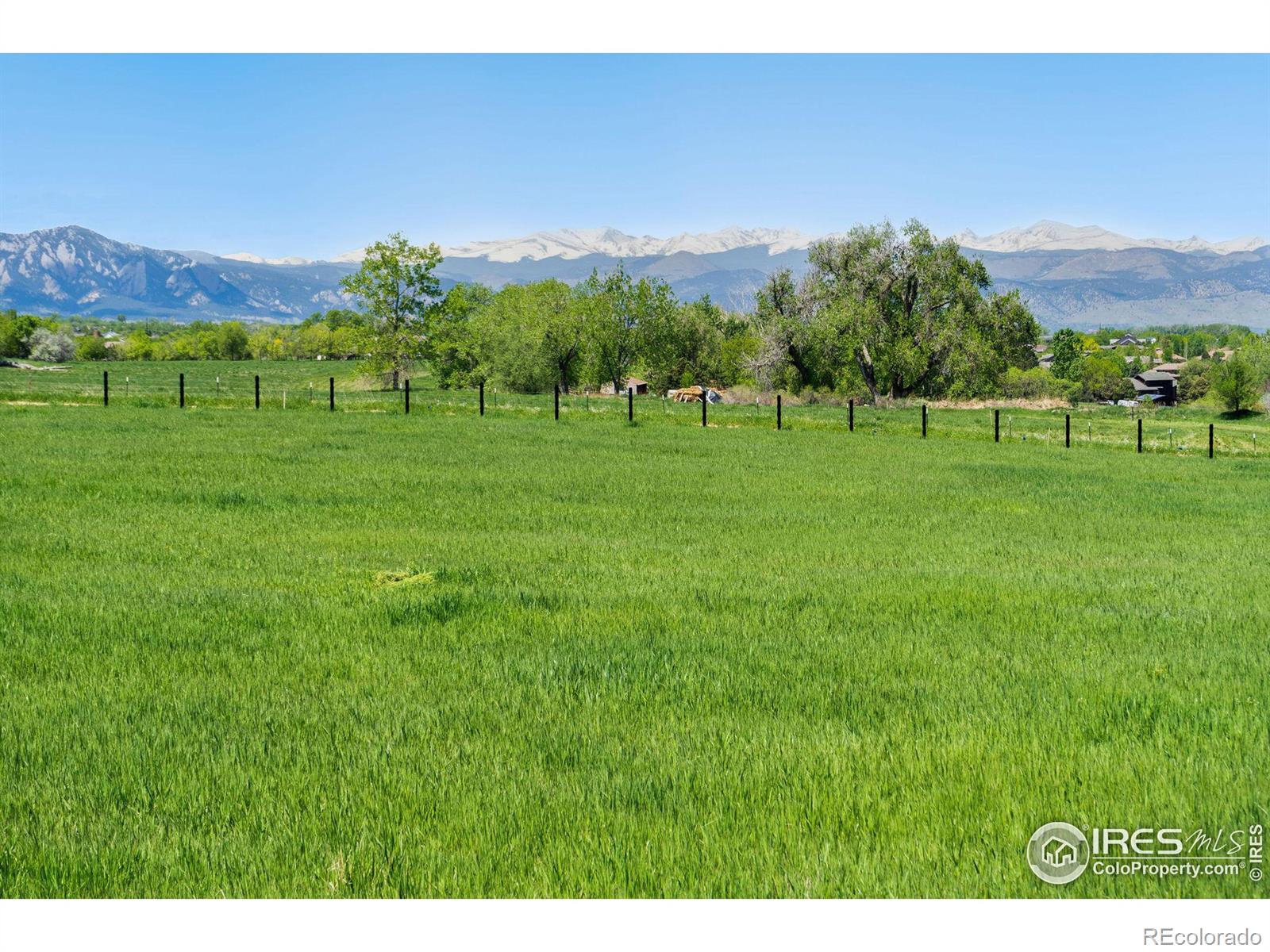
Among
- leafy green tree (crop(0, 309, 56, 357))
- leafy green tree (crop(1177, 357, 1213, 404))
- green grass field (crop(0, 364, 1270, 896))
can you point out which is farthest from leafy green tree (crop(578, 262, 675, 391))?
leafy green tree (crop(1177, 357, 1213, 404))

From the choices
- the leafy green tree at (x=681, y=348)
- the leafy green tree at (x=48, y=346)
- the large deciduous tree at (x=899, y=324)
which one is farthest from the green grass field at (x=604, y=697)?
the leafy green tree at (x=48, y=346)

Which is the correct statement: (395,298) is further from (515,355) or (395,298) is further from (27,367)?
(27,367)

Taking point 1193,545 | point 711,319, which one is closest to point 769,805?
point 1193,545

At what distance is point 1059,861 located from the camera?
4930 millimetres

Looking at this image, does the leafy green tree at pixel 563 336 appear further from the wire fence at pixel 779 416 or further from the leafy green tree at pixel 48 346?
the leafy green tree at pixel 48 346

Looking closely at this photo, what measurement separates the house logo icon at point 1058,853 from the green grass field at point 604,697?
0.10 metres

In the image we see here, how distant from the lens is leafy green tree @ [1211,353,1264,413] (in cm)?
7900

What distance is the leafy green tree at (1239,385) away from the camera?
79000 millimetres

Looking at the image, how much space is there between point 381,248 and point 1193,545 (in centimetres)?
7588

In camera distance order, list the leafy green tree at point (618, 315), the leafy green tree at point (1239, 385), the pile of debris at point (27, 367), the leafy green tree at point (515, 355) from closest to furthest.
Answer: the leafy green tree at point (1239, 385), the leafy green tree at point (515, 355), the leafy green tree at point (618, 315), the pile of debris at point (27, 367)

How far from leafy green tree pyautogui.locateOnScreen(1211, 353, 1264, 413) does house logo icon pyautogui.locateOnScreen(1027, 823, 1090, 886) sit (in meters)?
85.8

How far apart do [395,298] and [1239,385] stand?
67752mm

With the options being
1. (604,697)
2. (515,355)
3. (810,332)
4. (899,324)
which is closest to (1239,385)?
(899,324)

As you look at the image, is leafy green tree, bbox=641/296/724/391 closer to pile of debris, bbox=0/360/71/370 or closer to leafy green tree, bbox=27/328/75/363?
pile of debris, bbox=0/360/71/370
